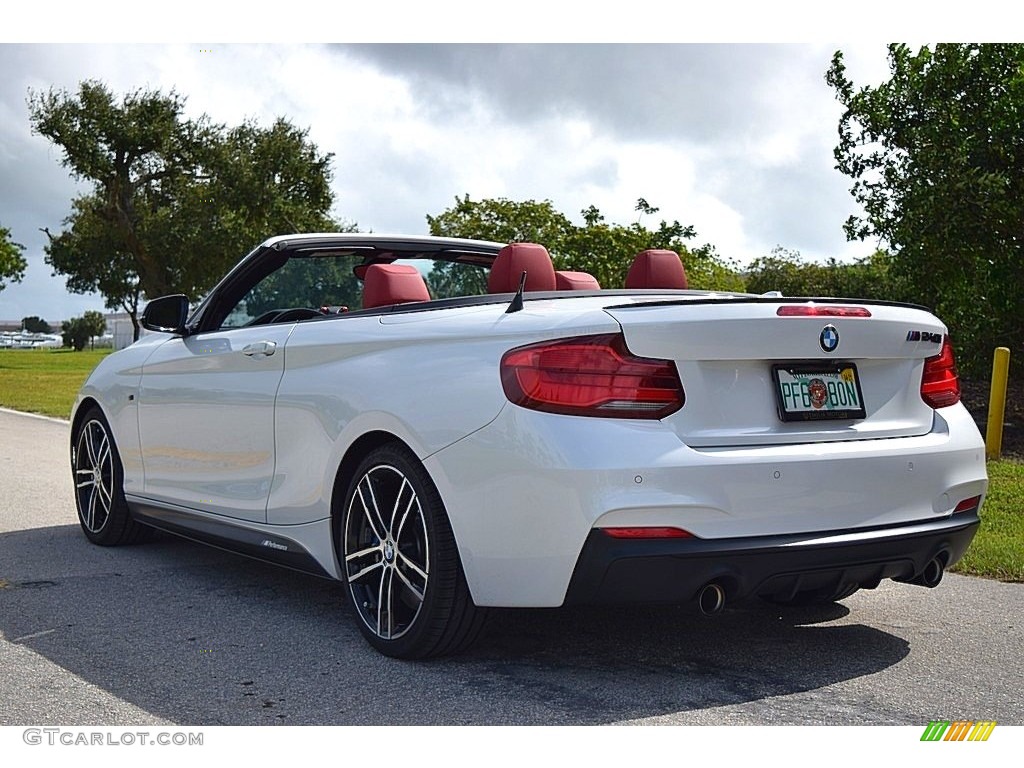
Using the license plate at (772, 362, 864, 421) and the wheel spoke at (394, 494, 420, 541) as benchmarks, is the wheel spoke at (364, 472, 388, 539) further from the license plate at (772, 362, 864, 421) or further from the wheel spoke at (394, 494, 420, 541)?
the license plate at (772, 362, 864, 421)

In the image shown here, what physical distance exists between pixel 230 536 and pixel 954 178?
33.2 ft

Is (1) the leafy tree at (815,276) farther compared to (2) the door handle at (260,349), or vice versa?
(1) the leafy tree at (815,276)

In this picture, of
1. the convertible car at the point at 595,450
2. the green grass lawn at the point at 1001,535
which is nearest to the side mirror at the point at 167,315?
the convertible car at the point at 595,450

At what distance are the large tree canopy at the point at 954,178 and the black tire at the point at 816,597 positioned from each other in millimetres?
8897

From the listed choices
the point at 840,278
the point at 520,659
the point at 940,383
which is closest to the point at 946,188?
the point at 940,383

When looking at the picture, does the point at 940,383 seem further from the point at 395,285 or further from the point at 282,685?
the point at 282,685

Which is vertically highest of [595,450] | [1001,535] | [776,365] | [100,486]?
[776,365]

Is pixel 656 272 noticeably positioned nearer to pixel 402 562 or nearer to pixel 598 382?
pixel 598 382

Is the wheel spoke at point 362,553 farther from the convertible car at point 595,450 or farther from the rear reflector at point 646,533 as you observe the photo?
the rear reflector at point 646,533

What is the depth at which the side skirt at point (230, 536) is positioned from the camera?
5.23m

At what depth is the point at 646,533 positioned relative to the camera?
4004mm

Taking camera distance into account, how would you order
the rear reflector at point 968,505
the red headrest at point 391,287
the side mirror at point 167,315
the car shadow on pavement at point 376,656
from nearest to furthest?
the car shadow on pavement at point 376,656 → the rear reflector at point 968,505 → the red headrest at point 391,287 → the side mirror at point 167,315

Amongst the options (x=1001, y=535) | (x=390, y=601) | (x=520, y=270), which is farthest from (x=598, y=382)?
(x=1001, y=535)

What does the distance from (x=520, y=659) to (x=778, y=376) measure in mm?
1363
